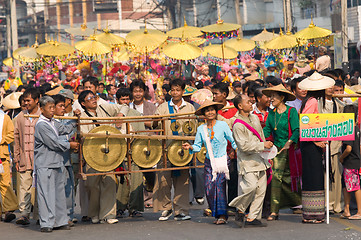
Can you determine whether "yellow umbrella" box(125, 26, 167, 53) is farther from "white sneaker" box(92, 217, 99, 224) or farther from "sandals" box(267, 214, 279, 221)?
"sandals" box(267, 214, 279, 221)

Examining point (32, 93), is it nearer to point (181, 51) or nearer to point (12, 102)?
point (12, 102)

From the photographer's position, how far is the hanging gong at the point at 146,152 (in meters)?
9.62

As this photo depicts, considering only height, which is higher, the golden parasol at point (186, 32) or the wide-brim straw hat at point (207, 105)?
the golden parasol at point (186, 32)

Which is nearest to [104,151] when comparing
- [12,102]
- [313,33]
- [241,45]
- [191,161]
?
[191,161]

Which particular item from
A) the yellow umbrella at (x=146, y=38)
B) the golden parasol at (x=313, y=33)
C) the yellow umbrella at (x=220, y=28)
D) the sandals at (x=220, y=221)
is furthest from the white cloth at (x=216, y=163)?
the yellow umbrella at (x=220, y=28)

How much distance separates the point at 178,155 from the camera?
32.2 ft

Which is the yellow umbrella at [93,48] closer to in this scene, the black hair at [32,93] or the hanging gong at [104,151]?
the black hair at [32,93]

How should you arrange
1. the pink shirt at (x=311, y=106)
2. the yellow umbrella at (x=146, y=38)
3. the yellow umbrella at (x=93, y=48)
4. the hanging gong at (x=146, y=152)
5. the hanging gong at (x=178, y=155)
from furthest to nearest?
the yellow umbrella at (x=93, y=48) → the yellow umbrella at (x=146, y=38) → the hanging gong at (x=178, y=155) → the hanging gong at (x=146, y=152) → the pink shirt at (x=311, y=106)

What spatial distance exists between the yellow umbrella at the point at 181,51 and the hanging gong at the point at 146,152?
22.0 ft

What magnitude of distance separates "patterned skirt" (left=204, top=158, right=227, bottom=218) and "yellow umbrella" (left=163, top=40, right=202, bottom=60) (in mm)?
7214

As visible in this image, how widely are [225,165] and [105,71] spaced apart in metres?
13.0

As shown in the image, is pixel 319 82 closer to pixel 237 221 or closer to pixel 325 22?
pixel 237 221

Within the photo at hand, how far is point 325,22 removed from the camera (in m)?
42.7

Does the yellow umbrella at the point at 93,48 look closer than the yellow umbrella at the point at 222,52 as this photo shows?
Yes
